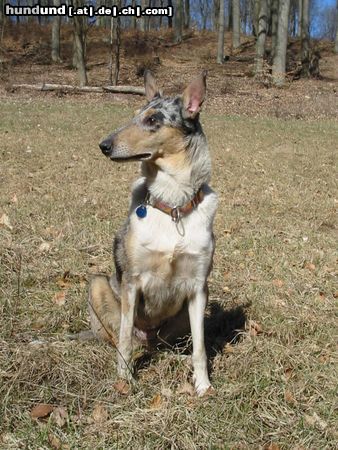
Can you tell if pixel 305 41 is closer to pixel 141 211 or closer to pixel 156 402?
pixel 141 211

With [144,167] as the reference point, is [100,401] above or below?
below

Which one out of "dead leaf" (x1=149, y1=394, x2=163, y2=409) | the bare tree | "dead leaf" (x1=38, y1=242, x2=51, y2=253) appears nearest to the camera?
"dead leaf" (x1=149, y1=394, x2=163, y2=409)

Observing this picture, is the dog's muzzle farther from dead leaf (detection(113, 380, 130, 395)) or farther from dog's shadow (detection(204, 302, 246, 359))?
dog's shadow (detection(204, 302, 246, 359))

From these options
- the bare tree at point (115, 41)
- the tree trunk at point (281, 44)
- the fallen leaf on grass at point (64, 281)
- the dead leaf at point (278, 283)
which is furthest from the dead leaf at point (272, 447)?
the tree trunk at point (281, 44)

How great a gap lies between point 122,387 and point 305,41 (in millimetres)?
26140

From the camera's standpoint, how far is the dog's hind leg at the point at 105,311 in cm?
367

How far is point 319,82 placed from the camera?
23609mm

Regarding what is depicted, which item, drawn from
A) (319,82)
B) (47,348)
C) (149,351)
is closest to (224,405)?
(149,351)

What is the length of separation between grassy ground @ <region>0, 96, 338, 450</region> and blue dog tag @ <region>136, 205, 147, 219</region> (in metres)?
1.00

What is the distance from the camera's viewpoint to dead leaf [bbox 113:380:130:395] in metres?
3.20

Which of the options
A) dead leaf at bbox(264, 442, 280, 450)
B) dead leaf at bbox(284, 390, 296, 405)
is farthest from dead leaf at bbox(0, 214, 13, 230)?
dead leaf at bbox(264, 442, 280, 450)

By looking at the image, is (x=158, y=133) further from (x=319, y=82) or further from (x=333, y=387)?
(x=319, y=82)

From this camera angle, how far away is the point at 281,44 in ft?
71.5

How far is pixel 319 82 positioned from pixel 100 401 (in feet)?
75.9
